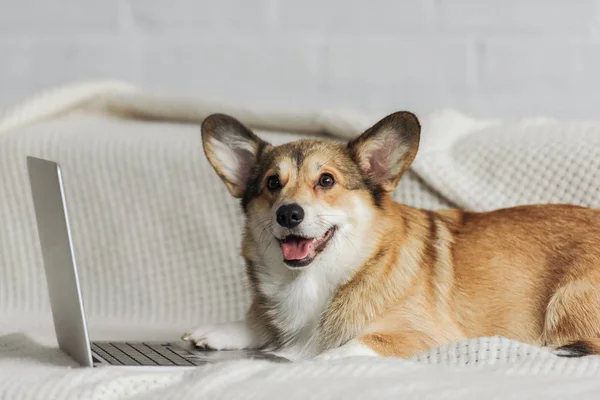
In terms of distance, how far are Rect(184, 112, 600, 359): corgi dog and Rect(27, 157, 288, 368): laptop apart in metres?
0.11

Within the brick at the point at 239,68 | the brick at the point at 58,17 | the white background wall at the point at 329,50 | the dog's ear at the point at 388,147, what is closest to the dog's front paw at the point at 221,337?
the dog's ear at the point at 388,147

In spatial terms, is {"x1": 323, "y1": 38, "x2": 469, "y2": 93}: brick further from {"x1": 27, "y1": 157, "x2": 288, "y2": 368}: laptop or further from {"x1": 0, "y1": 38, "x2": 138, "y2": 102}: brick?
{"x1": 27, "y1": 157, "x2": 288, "y2": 368}: laptop

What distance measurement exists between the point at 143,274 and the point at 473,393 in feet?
4.20

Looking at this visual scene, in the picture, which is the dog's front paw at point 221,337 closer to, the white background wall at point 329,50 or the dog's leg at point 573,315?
the dog's leg at point 573,315

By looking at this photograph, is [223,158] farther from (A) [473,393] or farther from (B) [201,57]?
(B) [201,57]

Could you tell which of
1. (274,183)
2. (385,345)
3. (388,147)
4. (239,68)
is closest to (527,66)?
(239,68)

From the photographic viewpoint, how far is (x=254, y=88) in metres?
2.69

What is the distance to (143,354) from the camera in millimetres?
1600

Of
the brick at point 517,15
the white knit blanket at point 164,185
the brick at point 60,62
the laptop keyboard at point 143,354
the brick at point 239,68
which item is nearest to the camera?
the laptop keyboard at point 143,354

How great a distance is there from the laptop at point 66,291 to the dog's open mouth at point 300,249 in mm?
167

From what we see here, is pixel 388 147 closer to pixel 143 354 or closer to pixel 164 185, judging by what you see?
pixel 143 354

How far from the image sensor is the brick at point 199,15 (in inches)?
105

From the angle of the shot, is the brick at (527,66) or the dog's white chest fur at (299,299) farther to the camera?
→ the brick at (527,66)

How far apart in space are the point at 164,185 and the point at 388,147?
0.81m
